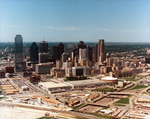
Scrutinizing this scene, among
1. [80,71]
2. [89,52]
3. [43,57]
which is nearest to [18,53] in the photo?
[43,57]

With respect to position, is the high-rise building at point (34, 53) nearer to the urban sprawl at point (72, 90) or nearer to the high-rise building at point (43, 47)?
the urban sprawl at point (72, 90)

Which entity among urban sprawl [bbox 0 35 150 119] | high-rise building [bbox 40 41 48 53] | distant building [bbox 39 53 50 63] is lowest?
urban sprawl [bbox 0 35 150 119]

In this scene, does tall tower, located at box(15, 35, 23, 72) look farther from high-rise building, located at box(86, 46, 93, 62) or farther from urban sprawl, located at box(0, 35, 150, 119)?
high-rise building, located at box(86, 46, 93, 62)

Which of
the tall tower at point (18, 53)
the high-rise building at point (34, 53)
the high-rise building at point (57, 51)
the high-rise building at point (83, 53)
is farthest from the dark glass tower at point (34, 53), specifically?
the high-rise building at point (83, 53)

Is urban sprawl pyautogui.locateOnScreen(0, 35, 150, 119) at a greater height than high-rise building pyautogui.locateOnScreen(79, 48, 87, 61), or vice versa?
high-rise building pyautogui.locateOnScreen(79, 48, 87, 61)

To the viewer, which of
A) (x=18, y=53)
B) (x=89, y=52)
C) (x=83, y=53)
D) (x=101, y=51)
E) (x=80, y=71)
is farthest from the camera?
(x=89, y=52)

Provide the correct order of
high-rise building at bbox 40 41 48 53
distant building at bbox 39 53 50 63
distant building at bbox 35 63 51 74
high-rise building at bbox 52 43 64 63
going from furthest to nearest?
high-rise building at bbox 40 41 48 53, high-rise building at bbox 52 43 64 63, distant building at bbox 39 53 50 63, distant building at bbox 35 63 51 74

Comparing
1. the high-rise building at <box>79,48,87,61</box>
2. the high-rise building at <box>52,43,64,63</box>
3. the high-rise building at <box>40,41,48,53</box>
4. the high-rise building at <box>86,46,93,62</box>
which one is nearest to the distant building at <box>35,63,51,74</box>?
the high-rise building at <box>52,43,64,63</box>

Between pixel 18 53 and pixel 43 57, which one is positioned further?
pixel 43 57

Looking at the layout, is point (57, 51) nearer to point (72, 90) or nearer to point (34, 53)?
point (34, 53)
